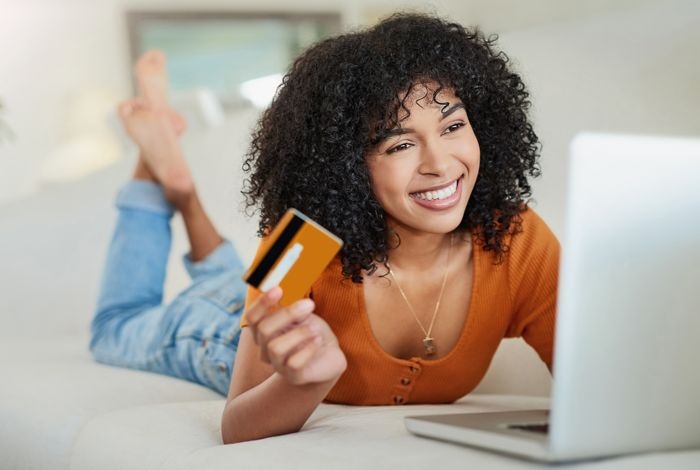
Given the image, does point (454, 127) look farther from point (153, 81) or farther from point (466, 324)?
point (153, 81)

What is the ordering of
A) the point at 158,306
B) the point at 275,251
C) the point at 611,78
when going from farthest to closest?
1. the point at 158,306
2. the point at 611,78
3. the point at 275,251

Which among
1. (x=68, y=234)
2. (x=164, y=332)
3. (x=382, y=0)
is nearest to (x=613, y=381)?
(x=164, y=332)

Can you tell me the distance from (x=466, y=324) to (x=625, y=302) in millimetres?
543

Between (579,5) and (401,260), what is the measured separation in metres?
0.80

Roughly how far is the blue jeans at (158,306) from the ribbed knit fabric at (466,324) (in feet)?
1.10

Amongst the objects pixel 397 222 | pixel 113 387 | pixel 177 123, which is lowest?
pixel 113 387

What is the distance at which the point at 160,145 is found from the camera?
6.39ft

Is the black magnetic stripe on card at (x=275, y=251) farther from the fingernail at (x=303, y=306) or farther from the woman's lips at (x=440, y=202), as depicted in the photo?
the woman's lips at (x=440, y=202)

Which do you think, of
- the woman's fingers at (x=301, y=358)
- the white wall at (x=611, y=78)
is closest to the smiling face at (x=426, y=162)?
the woman's fingers at (x=301, y=358)

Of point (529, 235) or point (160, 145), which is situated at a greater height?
point (160, 145)

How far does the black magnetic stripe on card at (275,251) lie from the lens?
82 centimetres

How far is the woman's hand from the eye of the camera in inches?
35.6

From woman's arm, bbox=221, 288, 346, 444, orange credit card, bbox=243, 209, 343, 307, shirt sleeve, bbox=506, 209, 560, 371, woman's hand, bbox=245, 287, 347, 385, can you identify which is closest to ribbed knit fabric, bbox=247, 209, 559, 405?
shirt sleeve, bbox=506, 209, 560, 371

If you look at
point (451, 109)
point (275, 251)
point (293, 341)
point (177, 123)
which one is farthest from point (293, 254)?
point (177, 123)
